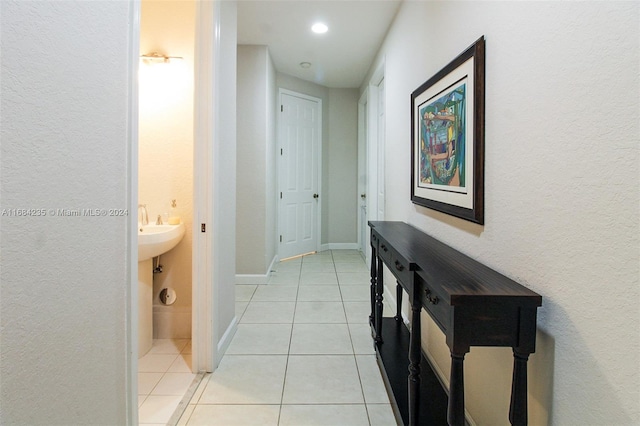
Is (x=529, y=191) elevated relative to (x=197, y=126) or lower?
lower

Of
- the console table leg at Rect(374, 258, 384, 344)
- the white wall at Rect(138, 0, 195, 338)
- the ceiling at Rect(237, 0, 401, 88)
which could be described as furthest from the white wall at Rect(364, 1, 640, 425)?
the white wall at Rect(138, 0, 195, 338)

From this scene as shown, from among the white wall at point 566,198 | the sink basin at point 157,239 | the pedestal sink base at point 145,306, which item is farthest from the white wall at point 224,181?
the white wall at point 566,198

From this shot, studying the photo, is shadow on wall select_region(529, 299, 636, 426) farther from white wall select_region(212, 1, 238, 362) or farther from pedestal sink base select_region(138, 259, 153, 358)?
pedestal sink base select_region(138, 259, 153, 358)

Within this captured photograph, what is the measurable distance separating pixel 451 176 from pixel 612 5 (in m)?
1.00

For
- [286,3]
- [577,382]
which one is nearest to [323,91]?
[286,3]

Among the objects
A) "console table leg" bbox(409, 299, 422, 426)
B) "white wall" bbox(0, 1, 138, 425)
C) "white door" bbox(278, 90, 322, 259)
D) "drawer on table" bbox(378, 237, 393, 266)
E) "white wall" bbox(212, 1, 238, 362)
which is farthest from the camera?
"white door" bbox(278, 90, 322, 259)

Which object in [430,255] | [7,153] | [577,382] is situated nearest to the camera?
[7,153]

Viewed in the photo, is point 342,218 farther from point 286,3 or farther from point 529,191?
point 529,191

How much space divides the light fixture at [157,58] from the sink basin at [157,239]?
1174 millimetres

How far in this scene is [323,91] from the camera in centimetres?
580

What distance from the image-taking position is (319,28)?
3.56m

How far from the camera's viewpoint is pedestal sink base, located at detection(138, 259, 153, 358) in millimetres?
2447

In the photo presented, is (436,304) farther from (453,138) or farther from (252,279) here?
(252,279)

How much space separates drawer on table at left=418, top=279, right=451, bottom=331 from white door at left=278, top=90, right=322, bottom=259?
3.79 metres
